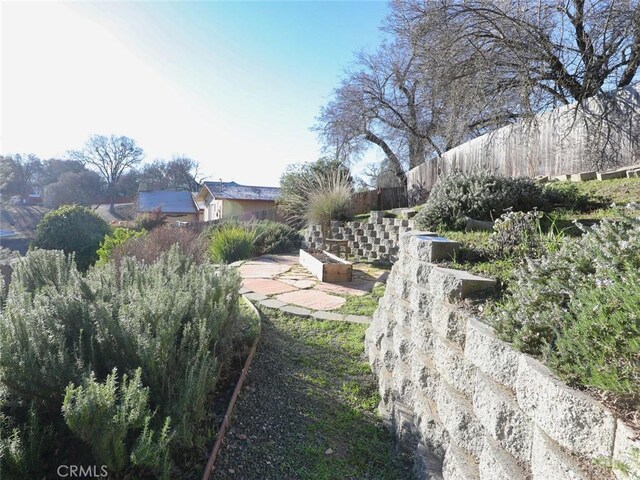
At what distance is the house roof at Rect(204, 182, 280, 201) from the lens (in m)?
20.4

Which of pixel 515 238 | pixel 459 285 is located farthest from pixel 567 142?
pixel 459 285

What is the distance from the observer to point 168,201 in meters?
28.0

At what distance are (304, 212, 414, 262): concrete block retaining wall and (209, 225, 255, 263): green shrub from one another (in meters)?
1.51

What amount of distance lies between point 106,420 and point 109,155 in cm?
3915

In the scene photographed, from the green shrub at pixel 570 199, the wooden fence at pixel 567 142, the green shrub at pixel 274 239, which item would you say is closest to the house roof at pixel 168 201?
the green shrub at pixel 274 239

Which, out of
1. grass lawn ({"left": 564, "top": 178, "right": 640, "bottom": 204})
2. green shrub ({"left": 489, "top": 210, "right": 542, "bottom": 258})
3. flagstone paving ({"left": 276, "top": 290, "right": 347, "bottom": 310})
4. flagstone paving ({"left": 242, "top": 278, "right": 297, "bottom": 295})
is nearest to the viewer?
green shrub ({"left": 489, "top": 210, "right": 542, "bottom": 258})

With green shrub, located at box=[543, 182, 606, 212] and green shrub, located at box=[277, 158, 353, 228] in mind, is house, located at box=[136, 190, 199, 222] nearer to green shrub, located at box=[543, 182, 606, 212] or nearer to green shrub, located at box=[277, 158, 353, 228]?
green shrub, located at box=[277, 158, 353, 228]

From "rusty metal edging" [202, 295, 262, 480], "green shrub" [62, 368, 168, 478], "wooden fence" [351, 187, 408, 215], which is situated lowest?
"rusty metal edging" [202, 295, 262, 480]

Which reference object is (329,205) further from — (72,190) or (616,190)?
(72,190)

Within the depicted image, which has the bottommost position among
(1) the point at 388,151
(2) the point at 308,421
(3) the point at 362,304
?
(2) the point at 308,421

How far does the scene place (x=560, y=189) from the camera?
3752mm

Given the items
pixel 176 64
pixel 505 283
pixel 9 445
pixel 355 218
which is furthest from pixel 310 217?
pixel 9 445

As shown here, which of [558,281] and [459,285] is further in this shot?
[459,285]

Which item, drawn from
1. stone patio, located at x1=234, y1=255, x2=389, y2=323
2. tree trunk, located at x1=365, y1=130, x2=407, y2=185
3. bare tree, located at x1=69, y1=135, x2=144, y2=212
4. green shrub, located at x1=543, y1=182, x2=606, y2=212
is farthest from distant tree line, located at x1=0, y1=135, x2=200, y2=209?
green shrub, located at x1=543, y1=182, x2=606, y2=212
